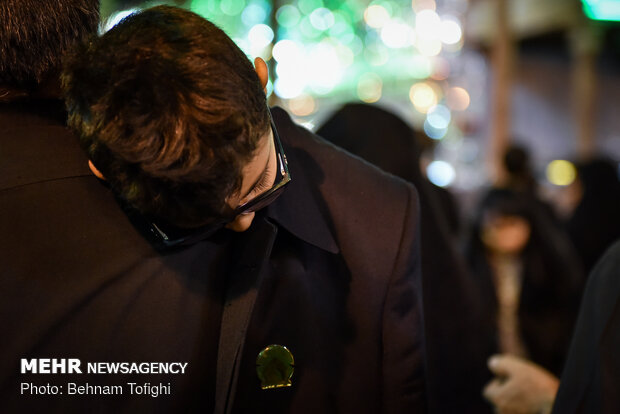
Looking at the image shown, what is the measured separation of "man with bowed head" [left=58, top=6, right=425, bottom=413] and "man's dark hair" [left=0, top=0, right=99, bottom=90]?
212mm

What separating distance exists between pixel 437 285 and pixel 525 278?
1.73 m

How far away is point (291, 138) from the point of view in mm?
1526

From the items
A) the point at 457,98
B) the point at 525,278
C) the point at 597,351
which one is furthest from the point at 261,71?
the point at 457,98

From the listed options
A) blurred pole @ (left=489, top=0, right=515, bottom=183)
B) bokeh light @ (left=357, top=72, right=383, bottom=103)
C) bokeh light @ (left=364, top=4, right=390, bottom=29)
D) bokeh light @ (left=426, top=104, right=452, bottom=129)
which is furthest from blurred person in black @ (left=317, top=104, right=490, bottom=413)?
bokeh light @ (left=426, top=104, right=452, bottom=129)

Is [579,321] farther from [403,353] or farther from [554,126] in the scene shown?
[554,126]

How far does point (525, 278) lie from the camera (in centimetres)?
356

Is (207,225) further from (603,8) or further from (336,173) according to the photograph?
(603,8)

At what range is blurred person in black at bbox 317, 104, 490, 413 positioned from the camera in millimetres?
2018

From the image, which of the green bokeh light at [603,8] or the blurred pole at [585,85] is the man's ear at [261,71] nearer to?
the green bokeh light at [603,8]

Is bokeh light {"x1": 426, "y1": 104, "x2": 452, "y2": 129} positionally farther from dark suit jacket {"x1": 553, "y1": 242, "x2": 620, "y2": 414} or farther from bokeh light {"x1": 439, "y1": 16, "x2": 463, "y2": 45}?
dark suit jacket {"x1": 553, "y1": 242, "x2": 620, "y2": 414}

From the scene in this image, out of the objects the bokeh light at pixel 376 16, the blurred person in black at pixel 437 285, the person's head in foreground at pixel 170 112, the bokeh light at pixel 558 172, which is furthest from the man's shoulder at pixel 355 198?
the bokeh light at pixel 558 172

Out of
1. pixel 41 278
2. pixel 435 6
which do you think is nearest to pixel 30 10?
pixel 41 278

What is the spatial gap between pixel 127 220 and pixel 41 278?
0.65 ft

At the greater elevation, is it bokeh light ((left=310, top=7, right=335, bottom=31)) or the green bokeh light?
the green bokeh light
